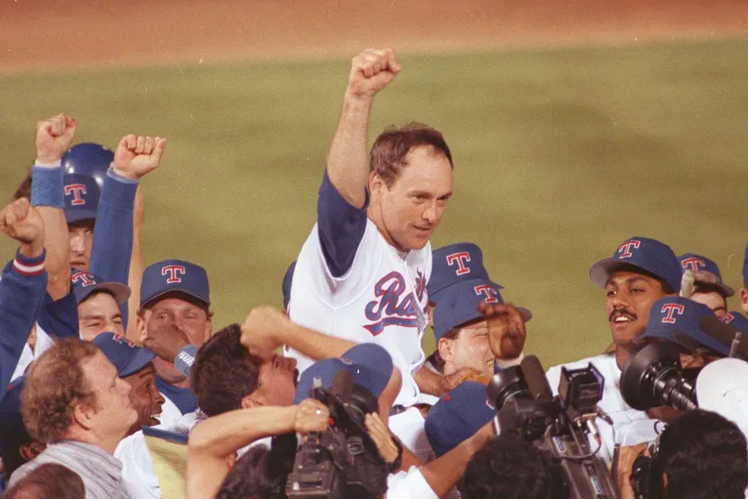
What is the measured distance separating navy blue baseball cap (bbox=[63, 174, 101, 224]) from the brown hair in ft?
6.26

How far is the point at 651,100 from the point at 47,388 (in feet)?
26.0

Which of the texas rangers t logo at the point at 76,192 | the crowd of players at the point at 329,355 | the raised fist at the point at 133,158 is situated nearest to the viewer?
the crowd of players at the point at 329,355

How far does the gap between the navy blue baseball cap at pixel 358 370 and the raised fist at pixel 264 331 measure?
0.38m

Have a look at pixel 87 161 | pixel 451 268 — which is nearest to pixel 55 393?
pixel 451 268

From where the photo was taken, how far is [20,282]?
14.5ft

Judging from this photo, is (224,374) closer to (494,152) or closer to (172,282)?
(172,282)

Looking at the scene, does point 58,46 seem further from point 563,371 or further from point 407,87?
point 563,371

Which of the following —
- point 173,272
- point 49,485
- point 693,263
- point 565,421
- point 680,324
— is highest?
point 693,263

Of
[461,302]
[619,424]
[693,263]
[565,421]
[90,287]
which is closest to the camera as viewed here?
[565,421]

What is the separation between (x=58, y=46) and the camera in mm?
11844

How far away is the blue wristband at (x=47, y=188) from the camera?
16.4ft

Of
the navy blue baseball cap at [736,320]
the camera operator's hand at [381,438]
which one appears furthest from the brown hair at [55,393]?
the navy blue baseball cap at [736,320]

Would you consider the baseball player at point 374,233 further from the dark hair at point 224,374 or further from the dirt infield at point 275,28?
the dirt infield at point 275,28

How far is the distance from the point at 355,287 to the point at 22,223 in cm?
115
